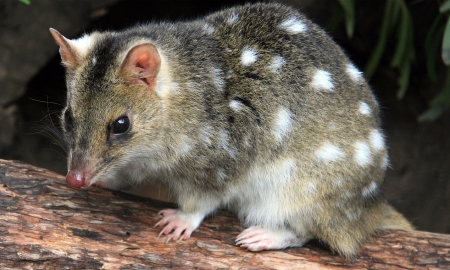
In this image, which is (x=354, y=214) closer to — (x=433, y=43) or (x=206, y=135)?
(x=206, y=135)

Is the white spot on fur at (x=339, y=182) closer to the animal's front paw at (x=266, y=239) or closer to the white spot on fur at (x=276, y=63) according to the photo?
the animal's front paw at (x=266, y=239)

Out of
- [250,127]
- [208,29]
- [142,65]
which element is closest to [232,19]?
[208,29]

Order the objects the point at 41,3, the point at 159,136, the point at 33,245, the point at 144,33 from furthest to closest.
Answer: the point at 41,3, the point at 144,33, the point at 159,136, the point at 33,245

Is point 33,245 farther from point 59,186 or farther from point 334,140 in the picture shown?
point 334,140

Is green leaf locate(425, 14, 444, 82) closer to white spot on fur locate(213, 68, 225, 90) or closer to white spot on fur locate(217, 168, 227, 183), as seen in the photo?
white spot on fur locate(213, 68, 225, 90)

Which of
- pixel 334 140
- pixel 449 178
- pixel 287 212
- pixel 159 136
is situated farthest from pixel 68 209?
pixel 449 178

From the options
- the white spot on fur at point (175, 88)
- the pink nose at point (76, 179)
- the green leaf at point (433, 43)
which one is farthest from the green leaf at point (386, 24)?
the pink nose at point (76, 179)

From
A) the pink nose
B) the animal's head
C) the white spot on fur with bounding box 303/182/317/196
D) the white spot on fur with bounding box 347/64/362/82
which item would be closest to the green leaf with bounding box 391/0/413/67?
the white spot on fur with bounding box 347/64/362/82
